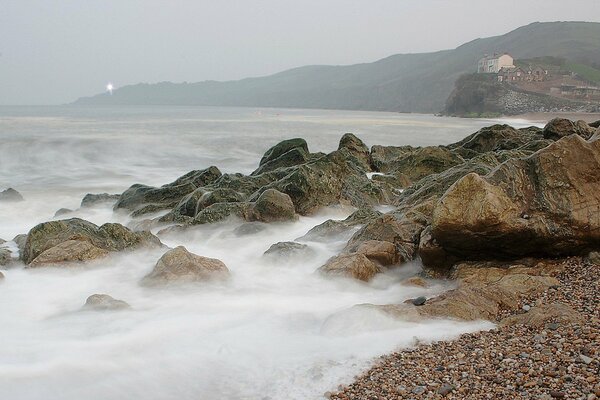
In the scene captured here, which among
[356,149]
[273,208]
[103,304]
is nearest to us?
[103,304]

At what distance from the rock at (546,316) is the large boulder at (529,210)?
5.23ft

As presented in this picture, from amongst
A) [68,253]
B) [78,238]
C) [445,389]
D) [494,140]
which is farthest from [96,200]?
[494,140]

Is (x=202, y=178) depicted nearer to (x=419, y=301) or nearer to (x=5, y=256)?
(x=5, y=256)

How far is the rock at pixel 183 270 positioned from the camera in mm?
7340

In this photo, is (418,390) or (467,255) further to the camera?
(467,255)

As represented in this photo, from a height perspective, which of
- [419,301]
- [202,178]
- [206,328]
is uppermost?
[202,178]

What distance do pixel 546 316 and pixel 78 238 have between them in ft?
22.8

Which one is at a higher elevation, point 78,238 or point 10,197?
point 78,238

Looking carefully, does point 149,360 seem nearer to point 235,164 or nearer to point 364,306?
point 364,306

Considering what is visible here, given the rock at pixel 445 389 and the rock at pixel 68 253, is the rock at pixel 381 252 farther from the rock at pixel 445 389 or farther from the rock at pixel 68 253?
the rock at pixel 68 253

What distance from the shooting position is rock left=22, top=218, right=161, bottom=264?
831 centimetres

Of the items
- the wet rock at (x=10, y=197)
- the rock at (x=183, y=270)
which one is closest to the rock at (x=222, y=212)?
the rock at (x=183, y=270)

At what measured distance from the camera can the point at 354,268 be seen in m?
7.27

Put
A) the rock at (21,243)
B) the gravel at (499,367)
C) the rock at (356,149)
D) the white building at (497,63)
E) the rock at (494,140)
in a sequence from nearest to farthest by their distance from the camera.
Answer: the gravel at (499,367), the rock at (21,243), the rock at (494,140), the rock at (356,149), the white building at (497,63)
